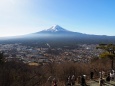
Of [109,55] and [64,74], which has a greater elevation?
[109,55]

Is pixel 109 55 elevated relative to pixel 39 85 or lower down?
elevated

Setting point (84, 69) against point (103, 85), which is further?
point (84, 69)

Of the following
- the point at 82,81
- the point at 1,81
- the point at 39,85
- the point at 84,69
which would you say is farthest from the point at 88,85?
the point at 84,69

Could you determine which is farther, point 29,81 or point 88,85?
point 29,81

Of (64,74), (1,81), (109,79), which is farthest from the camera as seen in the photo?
(64,74)

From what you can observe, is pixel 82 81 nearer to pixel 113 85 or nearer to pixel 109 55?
pixel 113 85

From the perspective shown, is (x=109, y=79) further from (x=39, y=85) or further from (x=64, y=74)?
(x=64, y=74)

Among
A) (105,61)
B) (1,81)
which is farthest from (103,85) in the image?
(105,61)

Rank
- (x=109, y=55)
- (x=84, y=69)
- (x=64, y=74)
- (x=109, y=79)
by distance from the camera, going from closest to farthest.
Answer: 1. (x=109, y=79)
2. (x=109, y=55)
3. (x=64, y=74)
4. (x=84, y=69)

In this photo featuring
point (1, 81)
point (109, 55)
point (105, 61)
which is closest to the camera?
point (1, 81)
